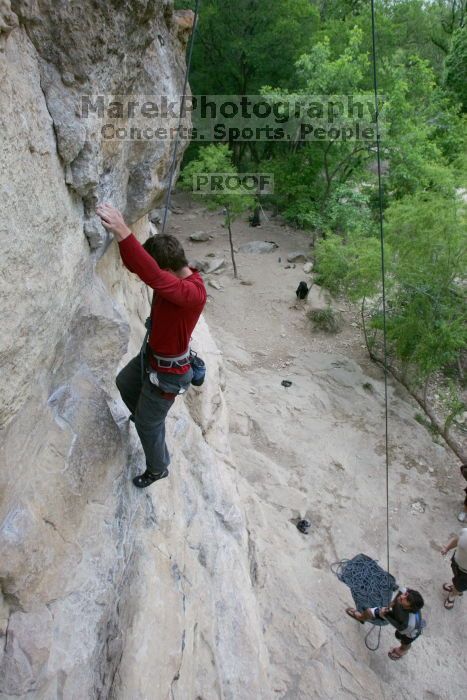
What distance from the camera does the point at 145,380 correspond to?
10.3ft

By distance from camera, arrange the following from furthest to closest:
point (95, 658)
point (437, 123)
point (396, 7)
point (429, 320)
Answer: point (396, 7) → point (437, 123) → point (429, 320) → point (95, 658)

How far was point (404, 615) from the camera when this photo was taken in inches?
189

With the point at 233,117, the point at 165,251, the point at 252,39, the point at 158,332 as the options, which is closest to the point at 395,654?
the point at 158,332

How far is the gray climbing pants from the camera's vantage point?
312 cm

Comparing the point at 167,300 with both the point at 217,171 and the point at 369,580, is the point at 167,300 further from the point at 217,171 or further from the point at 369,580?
the point at 217,171

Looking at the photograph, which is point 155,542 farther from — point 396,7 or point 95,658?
point 396,7

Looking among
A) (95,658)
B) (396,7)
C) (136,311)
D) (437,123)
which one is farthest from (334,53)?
(95,658)

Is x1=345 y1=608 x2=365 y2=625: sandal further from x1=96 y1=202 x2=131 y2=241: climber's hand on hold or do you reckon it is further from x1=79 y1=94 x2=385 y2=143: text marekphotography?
x1=79 y1=94 x2=385 y2=143: text marekphotography

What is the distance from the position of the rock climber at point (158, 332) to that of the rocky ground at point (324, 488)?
7.53 feet

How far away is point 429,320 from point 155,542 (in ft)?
25.3

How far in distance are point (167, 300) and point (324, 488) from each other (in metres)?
5.91

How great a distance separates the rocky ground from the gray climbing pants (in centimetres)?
206

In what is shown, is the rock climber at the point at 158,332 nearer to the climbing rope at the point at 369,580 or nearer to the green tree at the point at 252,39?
the climbing rope at the point at 369,580

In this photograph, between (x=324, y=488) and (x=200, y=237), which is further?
(x=200, y=237)
